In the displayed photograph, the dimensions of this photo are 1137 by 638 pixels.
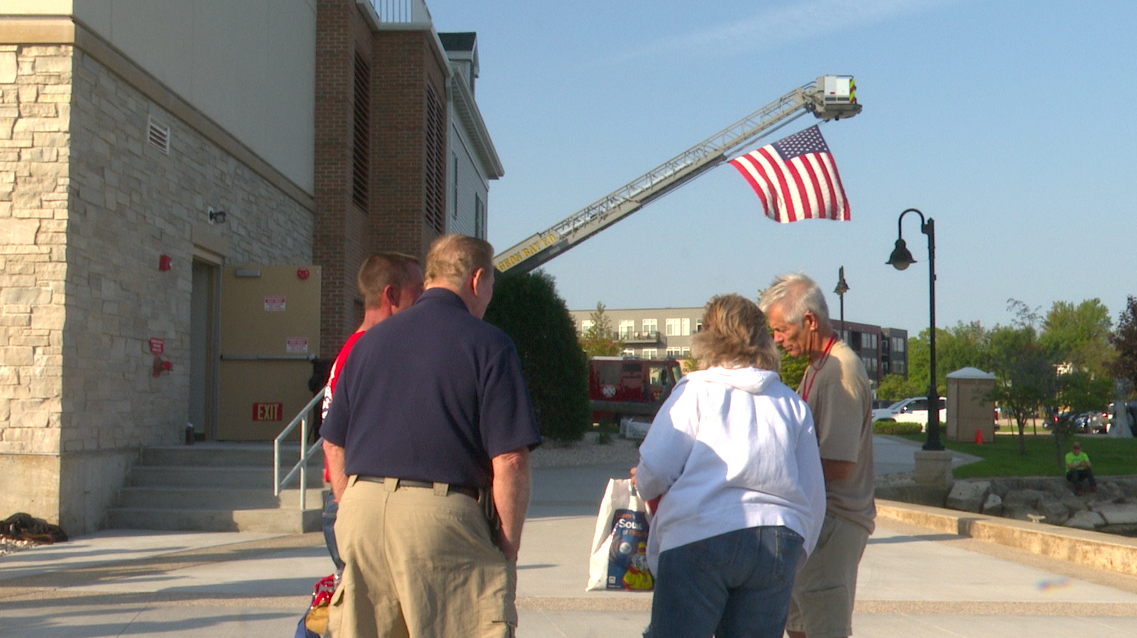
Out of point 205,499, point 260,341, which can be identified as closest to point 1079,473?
point 260,341

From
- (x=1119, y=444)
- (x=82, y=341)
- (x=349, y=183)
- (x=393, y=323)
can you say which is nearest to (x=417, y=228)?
(x=349, y=183)

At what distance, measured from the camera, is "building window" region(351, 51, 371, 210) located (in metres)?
19.5

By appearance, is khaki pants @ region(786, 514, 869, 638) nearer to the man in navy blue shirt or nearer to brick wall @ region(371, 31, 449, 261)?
the man in navy blue shirt

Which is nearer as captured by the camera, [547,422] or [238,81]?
[238,81]

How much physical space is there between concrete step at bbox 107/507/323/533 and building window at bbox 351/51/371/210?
30.3 ft

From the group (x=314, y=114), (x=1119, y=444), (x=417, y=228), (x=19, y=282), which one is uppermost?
(x=314, y=114)

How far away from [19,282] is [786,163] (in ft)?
35.0

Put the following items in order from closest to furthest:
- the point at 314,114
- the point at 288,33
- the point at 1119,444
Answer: the point at 288,33 < the point at 314,114 < the point at 1119,444

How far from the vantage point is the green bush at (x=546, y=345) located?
21156 mm

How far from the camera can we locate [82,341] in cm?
1037

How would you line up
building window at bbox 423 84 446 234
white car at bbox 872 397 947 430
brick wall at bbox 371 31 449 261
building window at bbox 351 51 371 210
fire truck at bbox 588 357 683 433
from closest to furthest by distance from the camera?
building window at bbox 351 51 371 210, brick wall at bbox 371 31 449 261, building window at bbox 423 84 446 234, fire truck at bbox 588 357 683 433, white car at bbox 872 397 947 430

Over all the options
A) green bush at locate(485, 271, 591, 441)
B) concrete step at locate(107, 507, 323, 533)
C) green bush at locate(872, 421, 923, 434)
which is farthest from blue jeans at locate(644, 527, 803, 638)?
green bush at locate(872, 421, 923, 434)

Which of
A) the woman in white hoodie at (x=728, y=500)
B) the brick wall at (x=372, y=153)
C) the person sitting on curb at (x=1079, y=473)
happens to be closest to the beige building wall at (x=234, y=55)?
the brick wall at (x=372, y=153)

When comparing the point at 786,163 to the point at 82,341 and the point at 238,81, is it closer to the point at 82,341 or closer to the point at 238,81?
the point at 238,81
